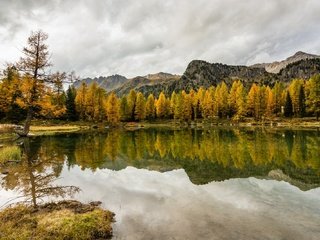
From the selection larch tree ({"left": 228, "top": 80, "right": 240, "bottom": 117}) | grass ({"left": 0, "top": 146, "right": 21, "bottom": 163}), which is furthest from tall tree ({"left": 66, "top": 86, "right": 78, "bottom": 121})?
grass ({"left": 0, "top": 146, "right": 21, "bottom": 163})

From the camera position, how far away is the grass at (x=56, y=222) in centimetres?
1034

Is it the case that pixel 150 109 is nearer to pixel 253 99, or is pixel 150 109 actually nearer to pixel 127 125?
pixel 127 125

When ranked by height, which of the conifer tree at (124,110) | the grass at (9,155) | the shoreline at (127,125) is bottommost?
the shoreline at (127,125)

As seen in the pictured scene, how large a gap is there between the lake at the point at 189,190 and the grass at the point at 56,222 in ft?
2.85

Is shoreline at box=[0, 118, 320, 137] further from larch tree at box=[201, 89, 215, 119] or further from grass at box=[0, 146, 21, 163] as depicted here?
grass at box=[0, 146, 21, 163]

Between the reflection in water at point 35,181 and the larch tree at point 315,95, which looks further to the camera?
the larch tree at point 315,95

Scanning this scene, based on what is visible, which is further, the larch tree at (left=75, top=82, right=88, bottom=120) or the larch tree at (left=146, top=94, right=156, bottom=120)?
the larch tree at (left=146, top=94, right=156, bottom=120)

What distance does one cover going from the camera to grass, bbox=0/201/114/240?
407 inches

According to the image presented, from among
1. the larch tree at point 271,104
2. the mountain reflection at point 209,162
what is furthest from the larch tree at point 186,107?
the mountain reflection at point 209,162

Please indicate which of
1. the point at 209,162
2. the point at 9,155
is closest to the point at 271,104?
the point at 209,162

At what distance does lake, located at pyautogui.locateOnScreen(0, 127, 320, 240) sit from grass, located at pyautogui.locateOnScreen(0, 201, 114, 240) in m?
0.87

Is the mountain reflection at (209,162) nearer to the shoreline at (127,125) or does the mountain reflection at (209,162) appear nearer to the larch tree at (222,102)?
the shoreline at (127,125)

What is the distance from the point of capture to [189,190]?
18.4 m

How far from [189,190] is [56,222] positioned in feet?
30.6
